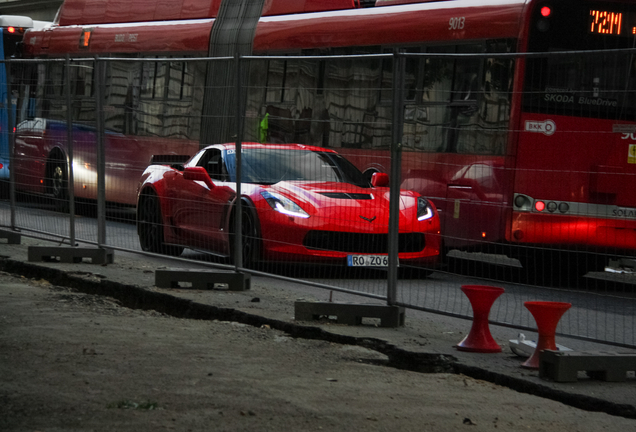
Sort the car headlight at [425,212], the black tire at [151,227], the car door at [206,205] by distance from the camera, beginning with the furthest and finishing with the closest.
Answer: the black tire at [151,227] → the car door at [206,205] → the car headlight at [425,212]

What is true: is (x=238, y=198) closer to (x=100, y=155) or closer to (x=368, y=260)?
(x=368, y=260)

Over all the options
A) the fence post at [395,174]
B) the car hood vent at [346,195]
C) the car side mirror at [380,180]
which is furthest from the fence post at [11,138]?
the fence post at [395,174]

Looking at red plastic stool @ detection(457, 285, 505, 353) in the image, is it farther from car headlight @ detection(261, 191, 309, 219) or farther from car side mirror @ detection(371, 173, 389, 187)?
car headlight @ detection(261, 191, 309, 219)

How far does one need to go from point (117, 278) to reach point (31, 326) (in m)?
2.72

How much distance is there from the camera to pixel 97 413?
5.01 m

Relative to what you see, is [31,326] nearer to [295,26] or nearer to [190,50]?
[295,26]

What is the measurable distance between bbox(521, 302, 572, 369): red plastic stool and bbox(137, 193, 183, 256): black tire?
5.05 m

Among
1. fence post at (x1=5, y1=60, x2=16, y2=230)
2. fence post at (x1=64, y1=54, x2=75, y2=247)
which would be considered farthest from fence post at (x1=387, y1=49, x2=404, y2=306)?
fence post at (x1=5, y1=60, x2=16, y2=230)

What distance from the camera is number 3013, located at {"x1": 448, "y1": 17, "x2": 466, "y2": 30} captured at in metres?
12.5

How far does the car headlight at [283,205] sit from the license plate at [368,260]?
0.99 meters

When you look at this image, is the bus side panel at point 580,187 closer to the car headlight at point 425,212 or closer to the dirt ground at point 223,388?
the car headlight at point 425,212

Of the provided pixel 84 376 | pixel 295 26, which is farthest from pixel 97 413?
pixel 295 26

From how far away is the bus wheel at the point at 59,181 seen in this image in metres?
11.7

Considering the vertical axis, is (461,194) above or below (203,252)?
above
